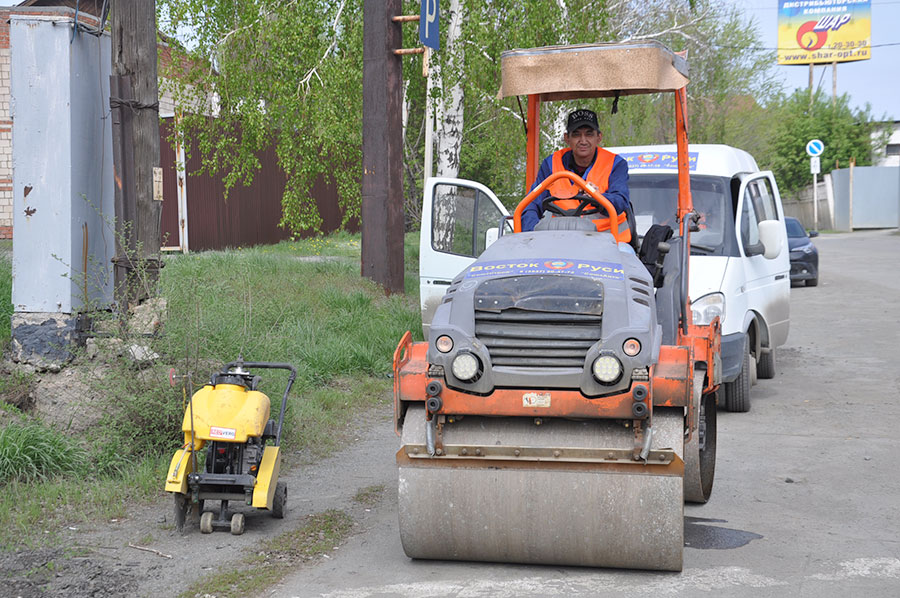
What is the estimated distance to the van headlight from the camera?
30.3ft

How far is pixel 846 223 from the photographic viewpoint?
2015 inches

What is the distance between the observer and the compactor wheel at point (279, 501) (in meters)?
6.01

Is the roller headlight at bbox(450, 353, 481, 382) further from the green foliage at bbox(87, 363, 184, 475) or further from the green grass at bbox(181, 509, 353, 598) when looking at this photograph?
the green foliage at bbox(87, 363, 184, 475)

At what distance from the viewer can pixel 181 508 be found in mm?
5719

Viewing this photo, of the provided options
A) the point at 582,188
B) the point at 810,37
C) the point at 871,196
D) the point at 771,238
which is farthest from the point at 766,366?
the point at 810,37

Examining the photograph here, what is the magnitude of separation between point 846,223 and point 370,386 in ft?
150

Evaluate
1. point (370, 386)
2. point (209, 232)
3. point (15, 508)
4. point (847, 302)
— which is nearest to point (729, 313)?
point (370, 386)

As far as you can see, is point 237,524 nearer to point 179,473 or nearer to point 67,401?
point 179,473

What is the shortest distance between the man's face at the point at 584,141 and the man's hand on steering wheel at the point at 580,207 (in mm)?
502

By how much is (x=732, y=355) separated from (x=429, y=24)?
17.4 ft

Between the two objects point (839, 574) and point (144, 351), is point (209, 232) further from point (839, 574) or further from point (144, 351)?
point (839, 574)

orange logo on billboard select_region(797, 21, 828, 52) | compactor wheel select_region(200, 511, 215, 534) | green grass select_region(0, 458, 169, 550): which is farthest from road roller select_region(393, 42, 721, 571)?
orange logo on billboard select_region(797, 21, 828, 52)

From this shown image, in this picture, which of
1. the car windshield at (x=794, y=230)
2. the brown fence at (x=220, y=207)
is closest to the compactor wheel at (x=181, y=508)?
the brown fence at (x=220, y=207)

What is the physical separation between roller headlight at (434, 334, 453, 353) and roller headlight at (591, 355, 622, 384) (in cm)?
70
